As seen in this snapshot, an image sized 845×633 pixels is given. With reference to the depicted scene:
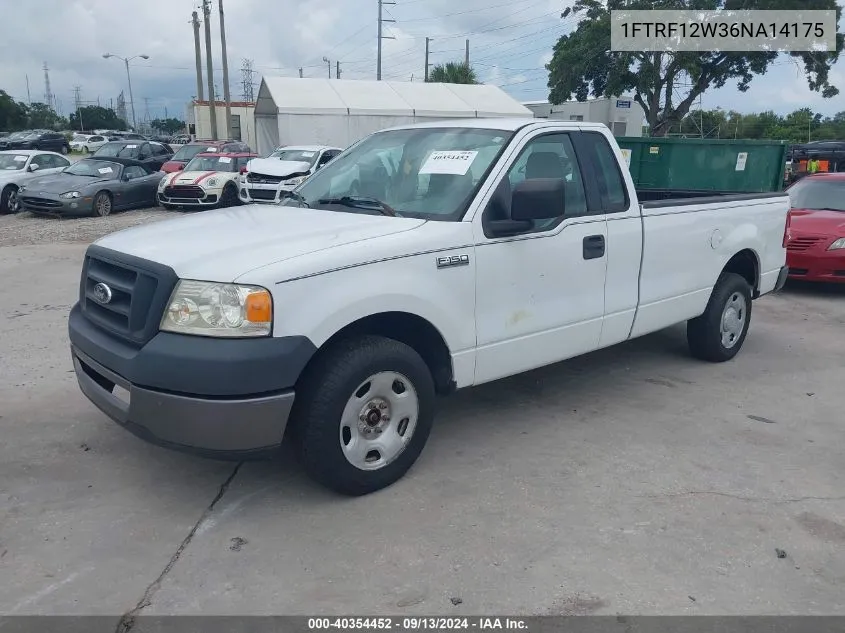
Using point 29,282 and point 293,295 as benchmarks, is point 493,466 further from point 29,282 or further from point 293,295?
point 29,282

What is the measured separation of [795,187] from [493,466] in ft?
27.9

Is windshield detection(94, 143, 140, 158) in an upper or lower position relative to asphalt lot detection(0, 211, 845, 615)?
upper

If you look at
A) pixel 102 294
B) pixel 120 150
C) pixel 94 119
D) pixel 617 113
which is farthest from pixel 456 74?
pixel 94 119

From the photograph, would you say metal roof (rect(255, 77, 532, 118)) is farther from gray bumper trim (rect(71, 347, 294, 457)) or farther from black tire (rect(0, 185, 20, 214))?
gray bumper trim (rect(71, 347, 294, 457))

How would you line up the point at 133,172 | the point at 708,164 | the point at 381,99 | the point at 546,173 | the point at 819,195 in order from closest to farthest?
the point at 546,173, the point at 708,164, the point at 819,195, the point at 133,172, the point at 381,99

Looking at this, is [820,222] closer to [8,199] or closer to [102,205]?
[102,205]

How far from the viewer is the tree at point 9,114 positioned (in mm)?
63062

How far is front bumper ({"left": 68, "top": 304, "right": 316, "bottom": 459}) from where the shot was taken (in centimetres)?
318

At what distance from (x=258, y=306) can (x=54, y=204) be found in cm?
1422

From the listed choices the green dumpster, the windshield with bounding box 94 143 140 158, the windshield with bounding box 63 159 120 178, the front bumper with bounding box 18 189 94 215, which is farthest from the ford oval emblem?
the windshield with bounding box 94 143 140 158

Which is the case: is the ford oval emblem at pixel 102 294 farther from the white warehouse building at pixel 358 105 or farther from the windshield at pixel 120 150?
the white warehouse building at pixel 358 105

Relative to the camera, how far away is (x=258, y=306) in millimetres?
3209

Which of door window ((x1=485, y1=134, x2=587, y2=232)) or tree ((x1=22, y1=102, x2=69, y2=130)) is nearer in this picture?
door window ((x1=485, y1=134, x2=587, y2=232))
